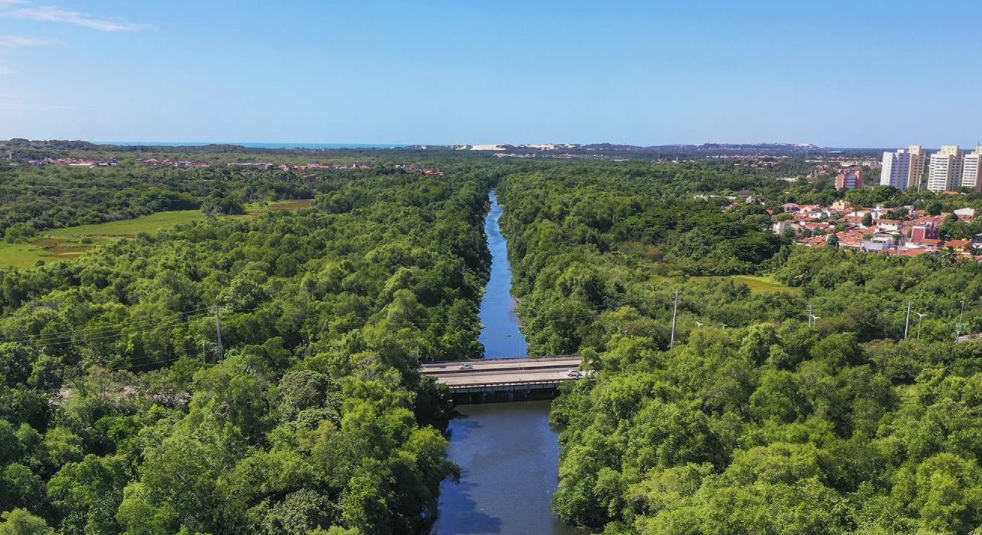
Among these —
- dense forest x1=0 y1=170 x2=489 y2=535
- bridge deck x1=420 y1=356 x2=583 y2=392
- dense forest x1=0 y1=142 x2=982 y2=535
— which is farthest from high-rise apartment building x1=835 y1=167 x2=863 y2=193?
bridge deck x1=420 y1=356 x2=583 y2=392

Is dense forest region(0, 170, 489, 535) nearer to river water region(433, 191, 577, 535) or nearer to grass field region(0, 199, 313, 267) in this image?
river water region(433, 191, 577, 535)

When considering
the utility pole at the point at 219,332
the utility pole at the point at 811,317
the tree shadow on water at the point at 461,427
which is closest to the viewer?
the tree shadow on water at the point at 461,427

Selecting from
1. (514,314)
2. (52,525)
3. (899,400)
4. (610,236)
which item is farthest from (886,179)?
(52,525)

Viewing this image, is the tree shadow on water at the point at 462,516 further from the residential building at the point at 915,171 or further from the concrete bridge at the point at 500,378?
the residential building at the point at 915,171

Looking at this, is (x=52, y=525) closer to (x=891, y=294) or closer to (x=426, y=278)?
(x=426, y=278)

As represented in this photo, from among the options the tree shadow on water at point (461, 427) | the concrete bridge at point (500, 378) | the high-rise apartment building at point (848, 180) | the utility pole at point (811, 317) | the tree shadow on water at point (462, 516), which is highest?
the high-rise apartment building at point (848, 180)

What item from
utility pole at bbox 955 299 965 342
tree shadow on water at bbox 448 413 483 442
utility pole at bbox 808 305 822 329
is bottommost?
tree shadow on water at bbox 448 413 483 442

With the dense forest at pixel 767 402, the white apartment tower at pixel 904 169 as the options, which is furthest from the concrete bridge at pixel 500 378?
the white apartment tower at pixel 904 169
